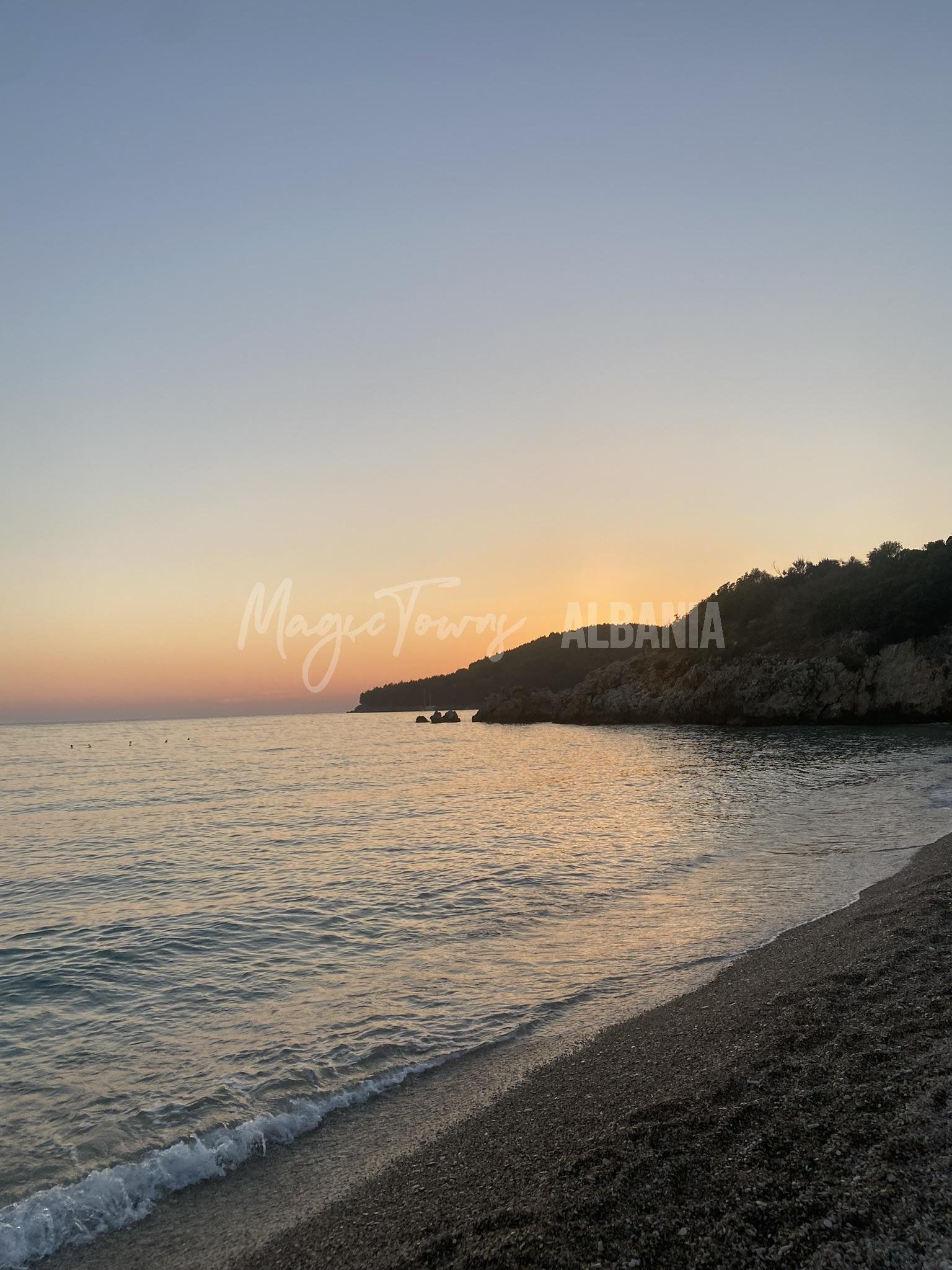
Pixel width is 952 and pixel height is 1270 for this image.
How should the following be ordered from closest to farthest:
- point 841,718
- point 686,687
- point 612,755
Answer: point 612,755 < point 841,718 < point 686,687

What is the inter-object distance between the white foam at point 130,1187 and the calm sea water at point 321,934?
0.02 m

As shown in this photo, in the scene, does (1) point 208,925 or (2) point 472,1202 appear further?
(1) point 208,925

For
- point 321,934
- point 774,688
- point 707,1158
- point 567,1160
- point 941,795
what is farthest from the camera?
point 774,688

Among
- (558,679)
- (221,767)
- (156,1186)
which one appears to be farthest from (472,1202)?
(558,679)

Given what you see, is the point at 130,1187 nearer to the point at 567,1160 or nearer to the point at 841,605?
the point at 567,1160

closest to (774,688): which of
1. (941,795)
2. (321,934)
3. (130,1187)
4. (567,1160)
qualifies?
(941,795)

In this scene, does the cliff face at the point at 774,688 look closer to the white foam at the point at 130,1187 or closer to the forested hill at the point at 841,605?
the forested hill at the point at 841,605

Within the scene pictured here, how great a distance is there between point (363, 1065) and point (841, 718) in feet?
242

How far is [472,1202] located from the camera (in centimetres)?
444

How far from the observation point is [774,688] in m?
76.1

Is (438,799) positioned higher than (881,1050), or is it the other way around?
(881,1050)

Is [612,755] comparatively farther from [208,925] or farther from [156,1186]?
[156,1186]

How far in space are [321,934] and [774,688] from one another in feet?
238

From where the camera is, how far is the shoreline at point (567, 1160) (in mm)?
3758
